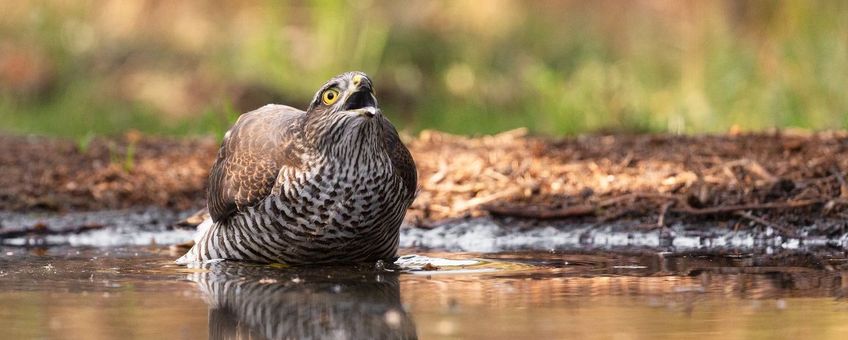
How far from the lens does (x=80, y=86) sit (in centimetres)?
1456

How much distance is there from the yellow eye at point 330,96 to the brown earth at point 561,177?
1.77 metres

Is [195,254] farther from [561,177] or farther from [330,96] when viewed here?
[561,177]

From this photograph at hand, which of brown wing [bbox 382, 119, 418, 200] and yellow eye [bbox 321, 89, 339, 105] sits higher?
yellow eye [bbox 321, 89, 339, 105]

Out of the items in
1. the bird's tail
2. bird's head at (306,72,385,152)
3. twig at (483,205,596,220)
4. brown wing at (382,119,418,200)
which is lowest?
the bird's tail

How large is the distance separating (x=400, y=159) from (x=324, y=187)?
0.42 metres

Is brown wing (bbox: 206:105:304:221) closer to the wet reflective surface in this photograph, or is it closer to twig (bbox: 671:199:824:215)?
the wet reflective surface

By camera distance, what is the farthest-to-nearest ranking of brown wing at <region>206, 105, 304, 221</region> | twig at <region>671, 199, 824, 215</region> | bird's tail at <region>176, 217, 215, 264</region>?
twig at <region>671, 199, 824, 215</region>
bird's tail at <region>176, 217, 215, 264</region>
brown wing at <region>206, 105, 304, 221</region>

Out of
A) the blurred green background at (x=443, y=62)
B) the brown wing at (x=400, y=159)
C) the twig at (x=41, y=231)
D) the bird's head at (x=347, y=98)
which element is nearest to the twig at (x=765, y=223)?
the brown wing at (x=400, y=159)

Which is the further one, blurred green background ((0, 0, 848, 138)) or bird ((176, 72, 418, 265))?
blurred green background ((0, 0, 848, 138))

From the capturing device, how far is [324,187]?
5.32 meters

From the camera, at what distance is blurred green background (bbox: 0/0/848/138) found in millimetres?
10820

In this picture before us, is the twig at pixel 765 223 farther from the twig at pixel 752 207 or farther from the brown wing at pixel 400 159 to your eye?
the brown wing at pixel 400 159

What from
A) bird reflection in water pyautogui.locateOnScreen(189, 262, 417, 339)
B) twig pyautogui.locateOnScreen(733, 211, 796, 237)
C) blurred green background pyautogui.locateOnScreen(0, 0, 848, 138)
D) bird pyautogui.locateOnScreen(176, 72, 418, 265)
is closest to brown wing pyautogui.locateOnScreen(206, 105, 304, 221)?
bird pyautogui.locateOnScreen(176, 72, 418, 265)

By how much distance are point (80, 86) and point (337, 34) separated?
3.00 m
